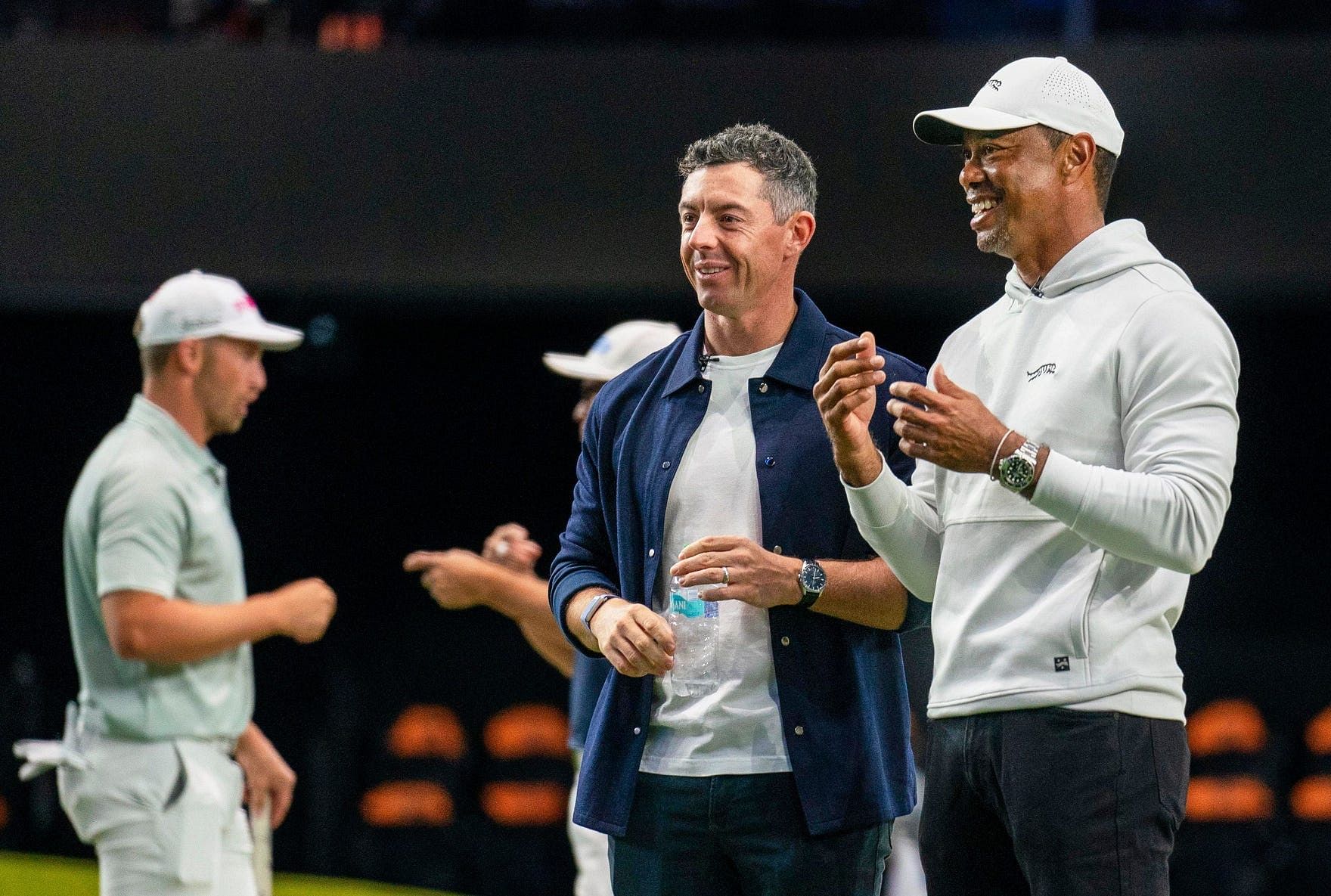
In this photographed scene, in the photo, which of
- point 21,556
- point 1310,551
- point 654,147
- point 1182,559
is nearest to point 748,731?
point 1182,559

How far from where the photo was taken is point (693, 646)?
2.60m

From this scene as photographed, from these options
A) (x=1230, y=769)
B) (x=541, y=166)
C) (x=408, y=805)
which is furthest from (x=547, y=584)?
(x=1230, y=769)

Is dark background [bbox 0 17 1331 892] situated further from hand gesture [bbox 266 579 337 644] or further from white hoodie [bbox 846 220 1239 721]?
white hoodie [bbox 846 220 1239 721]

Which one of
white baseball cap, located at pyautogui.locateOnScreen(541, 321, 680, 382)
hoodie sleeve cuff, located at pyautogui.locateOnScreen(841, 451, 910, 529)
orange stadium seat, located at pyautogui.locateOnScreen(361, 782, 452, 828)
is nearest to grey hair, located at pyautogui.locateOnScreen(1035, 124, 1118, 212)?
hoodie sleeve cuff, located at pyautogui.locateOnScreen(841, 451, 910, 529)

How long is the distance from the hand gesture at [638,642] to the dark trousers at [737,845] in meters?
0.20

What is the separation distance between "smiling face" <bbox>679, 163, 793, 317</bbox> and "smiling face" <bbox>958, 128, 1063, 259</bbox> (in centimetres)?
37

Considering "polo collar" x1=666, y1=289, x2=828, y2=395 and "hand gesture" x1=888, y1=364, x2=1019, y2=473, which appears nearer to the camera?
"hand gesture" x1=888, y1=364, x2=1019, y2=473

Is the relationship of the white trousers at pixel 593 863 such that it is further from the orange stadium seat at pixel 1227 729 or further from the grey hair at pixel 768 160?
the orange stadium seat at pixel 1227 729

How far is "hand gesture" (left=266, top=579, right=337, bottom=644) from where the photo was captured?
11.1 ft

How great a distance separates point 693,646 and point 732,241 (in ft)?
2.10

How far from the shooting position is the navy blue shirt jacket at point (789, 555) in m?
2.52

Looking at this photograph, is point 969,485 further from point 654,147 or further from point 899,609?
point 654,147

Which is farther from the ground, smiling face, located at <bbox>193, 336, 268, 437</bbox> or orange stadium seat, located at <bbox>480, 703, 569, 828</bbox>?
smiling face, located at <bbox>193, 336, 268, 437</bbox>

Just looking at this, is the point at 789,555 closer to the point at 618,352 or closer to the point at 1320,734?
the point at 618,352
